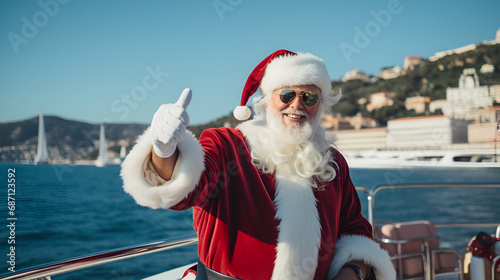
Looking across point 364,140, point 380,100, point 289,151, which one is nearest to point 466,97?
point 380,100

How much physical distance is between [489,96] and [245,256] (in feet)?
230

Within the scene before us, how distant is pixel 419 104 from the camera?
7238cm

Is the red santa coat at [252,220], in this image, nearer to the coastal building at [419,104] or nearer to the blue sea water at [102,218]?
the blue sea water at [102,218]

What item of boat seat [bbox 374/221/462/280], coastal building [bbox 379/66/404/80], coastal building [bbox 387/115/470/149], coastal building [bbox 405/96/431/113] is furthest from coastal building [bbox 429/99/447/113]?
boat seat [bbox 374/221/462/280]

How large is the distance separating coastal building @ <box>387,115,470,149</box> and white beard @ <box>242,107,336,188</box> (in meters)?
60.2

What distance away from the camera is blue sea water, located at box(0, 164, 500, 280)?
5.35 ft

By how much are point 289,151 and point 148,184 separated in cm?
56

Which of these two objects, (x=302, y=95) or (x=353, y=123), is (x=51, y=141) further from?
(x=353, y=123)

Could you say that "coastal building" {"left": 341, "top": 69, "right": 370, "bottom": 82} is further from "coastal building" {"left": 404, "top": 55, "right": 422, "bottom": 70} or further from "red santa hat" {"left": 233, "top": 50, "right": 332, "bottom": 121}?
"red santa hat" {"left": 233, "top": 50, "right": 332, "bottom": 121}

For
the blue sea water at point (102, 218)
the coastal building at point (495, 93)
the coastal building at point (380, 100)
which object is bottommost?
the blue sea water at point (102, 218)

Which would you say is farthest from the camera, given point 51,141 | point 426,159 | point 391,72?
point 391,72

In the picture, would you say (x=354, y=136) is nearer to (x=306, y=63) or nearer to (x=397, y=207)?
(x=397, y=207)

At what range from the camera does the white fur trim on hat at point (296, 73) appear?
139 cm

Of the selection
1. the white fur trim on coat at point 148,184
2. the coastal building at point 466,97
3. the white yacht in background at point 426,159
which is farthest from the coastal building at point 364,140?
the white fur trim on coat at point 148,184
